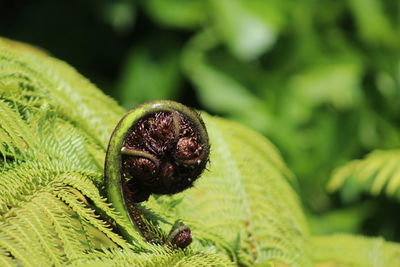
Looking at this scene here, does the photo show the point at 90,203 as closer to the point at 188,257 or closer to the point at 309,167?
the point at 188,257

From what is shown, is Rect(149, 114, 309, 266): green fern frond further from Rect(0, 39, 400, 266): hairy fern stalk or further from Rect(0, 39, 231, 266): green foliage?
Rect(0, 39, 231, 266): green foliage

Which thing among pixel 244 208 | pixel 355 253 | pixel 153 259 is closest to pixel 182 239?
pixel 153 259

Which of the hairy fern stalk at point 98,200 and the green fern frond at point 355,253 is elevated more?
the hairy fern stalk at point 98,200

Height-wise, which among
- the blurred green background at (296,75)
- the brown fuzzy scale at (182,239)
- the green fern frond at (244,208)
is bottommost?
the blurred green background at (296,75)

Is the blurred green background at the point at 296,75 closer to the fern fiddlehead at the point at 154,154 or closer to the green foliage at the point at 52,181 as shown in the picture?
the green foliage at the point at 52,181

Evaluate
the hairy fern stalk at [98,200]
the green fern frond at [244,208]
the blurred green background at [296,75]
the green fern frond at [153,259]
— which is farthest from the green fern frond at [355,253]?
the blurred green background at [296,75]

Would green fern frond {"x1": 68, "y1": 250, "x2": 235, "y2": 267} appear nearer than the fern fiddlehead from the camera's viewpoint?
Yes

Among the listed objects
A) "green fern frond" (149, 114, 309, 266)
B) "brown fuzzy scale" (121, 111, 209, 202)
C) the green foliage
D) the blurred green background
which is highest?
"brown fuzzy scale" (121, 111, 209, 202)

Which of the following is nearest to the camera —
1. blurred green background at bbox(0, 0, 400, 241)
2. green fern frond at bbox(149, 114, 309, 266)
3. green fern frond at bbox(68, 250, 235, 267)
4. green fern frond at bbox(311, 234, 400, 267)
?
green fern frond at bbox(68, 250, 235, 267)

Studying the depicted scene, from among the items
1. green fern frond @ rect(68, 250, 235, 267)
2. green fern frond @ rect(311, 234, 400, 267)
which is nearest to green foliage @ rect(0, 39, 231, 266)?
green fern frond @ rect(68, 250, 235, 267)
